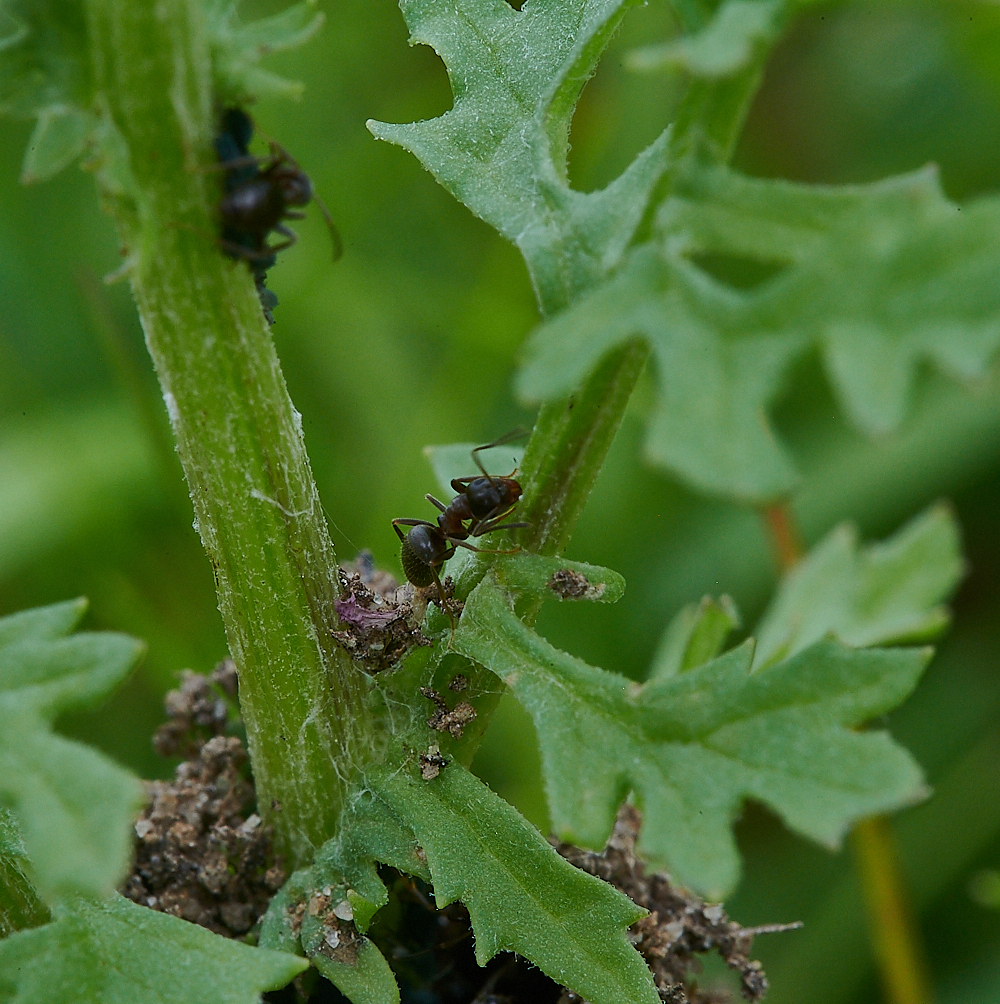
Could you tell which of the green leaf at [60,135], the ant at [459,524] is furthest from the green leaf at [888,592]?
the green leaf at [60,135]

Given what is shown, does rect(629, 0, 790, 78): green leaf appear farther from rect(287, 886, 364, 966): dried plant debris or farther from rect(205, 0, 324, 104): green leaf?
rect(287, 886, 364, 966): dried plant debris

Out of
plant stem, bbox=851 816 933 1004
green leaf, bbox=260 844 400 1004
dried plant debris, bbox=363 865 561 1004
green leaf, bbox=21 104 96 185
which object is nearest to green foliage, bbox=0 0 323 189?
green leaf, bbox=21 104 96 185

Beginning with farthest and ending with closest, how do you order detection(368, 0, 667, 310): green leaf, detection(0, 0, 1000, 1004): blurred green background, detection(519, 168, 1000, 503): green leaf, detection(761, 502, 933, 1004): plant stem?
1. detection(0, 0, 1000, 1004): blurred green background
2. detection(761, 502, 933, 1004): plant stem
3. detection(368, 0, 667, 310): green leaf
4. detection(519, 168, 1000, 503): green leaf

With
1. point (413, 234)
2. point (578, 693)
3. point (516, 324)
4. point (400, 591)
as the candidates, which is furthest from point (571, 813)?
point (413, 234)

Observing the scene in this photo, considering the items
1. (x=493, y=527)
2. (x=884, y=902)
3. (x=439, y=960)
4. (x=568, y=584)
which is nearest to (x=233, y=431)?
(x=493, y=527)

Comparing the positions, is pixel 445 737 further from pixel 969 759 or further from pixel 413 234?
pixel 413 234

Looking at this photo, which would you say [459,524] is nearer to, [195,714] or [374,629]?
[374,629]
